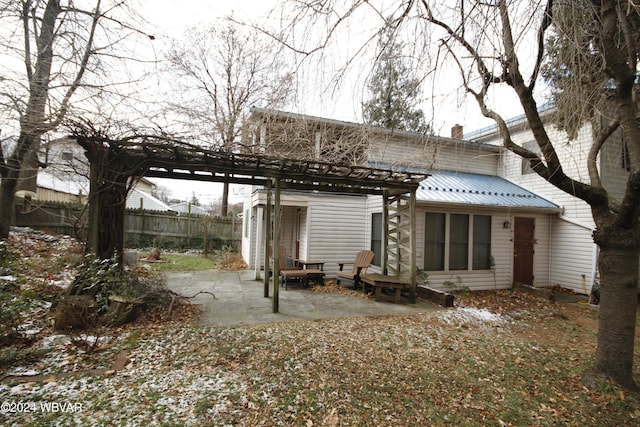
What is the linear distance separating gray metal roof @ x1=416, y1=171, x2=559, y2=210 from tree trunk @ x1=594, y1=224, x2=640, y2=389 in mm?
4216

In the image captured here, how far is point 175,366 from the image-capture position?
3.18 m

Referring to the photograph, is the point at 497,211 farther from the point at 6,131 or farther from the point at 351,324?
the point at 6,131

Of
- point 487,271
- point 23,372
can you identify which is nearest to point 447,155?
point 487,271

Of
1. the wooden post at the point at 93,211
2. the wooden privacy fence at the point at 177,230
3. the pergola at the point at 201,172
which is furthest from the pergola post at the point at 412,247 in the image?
the wooden privacy fence at the point at 177,230

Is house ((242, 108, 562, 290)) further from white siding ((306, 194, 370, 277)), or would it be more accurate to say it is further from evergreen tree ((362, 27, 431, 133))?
evergreen tree ((362, 27, 431, 133))

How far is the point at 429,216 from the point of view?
7727 mm

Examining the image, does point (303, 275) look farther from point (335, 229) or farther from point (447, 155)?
point (447, 155)

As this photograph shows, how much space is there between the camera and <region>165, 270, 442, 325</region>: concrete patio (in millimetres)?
5027

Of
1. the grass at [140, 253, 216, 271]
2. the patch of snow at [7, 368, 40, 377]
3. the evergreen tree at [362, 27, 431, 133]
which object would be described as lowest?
the grass at [140, 253, 216, 271]

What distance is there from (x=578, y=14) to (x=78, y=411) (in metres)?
5.58

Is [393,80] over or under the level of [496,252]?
over

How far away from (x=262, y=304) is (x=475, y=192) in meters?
6.66

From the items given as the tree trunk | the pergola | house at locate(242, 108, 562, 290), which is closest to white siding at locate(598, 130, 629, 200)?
house at locate(242, 108, 562, 290)

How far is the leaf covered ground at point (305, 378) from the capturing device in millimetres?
2445
